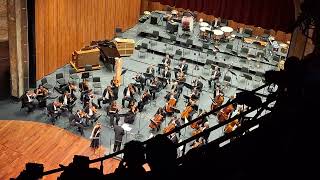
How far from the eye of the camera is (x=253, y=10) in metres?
14.1

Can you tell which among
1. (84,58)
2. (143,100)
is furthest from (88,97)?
(84,58)

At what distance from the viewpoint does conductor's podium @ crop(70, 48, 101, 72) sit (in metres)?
17.9

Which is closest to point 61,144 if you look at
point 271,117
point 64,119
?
point 64,119

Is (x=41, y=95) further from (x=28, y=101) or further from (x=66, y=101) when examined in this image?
(x=66, y=101)

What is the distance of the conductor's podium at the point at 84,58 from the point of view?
17922 millimetres

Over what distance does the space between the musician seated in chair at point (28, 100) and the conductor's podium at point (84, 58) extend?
331 cm

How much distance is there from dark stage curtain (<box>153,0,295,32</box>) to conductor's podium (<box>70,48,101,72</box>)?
426 centimetres

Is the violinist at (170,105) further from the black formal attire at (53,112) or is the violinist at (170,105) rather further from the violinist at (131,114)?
the black formal attire at (53,112)

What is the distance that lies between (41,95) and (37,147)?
2.14 m

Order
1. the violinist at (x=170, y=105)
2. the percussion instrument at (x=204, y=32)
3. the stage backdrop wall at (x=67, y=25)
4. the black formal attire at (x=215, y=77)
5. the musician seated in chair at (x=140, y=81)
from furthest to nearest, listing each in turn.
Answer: the percussion instrument at (x=204, y=32) → the black formal attire at (x=215, y=77) → the stage backdrop wall at (x=67, y=25) → the musician seated in chair at (x=140, y=81) → the violinist at (x=170, y=105)

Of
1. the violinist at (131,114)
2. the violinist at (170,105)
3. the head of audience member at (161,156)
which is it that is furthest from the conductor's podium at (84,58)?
the head of audience member at (161,156)

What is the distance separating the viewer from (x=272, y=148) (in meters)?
4.32

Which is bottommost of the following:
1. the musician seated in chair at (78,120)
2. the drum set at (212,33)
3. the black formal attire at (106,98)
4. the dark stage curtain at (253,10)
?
the musician seated in chair at (78,120)

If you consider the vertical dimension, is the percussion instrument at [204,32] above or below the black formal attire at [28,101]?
above
